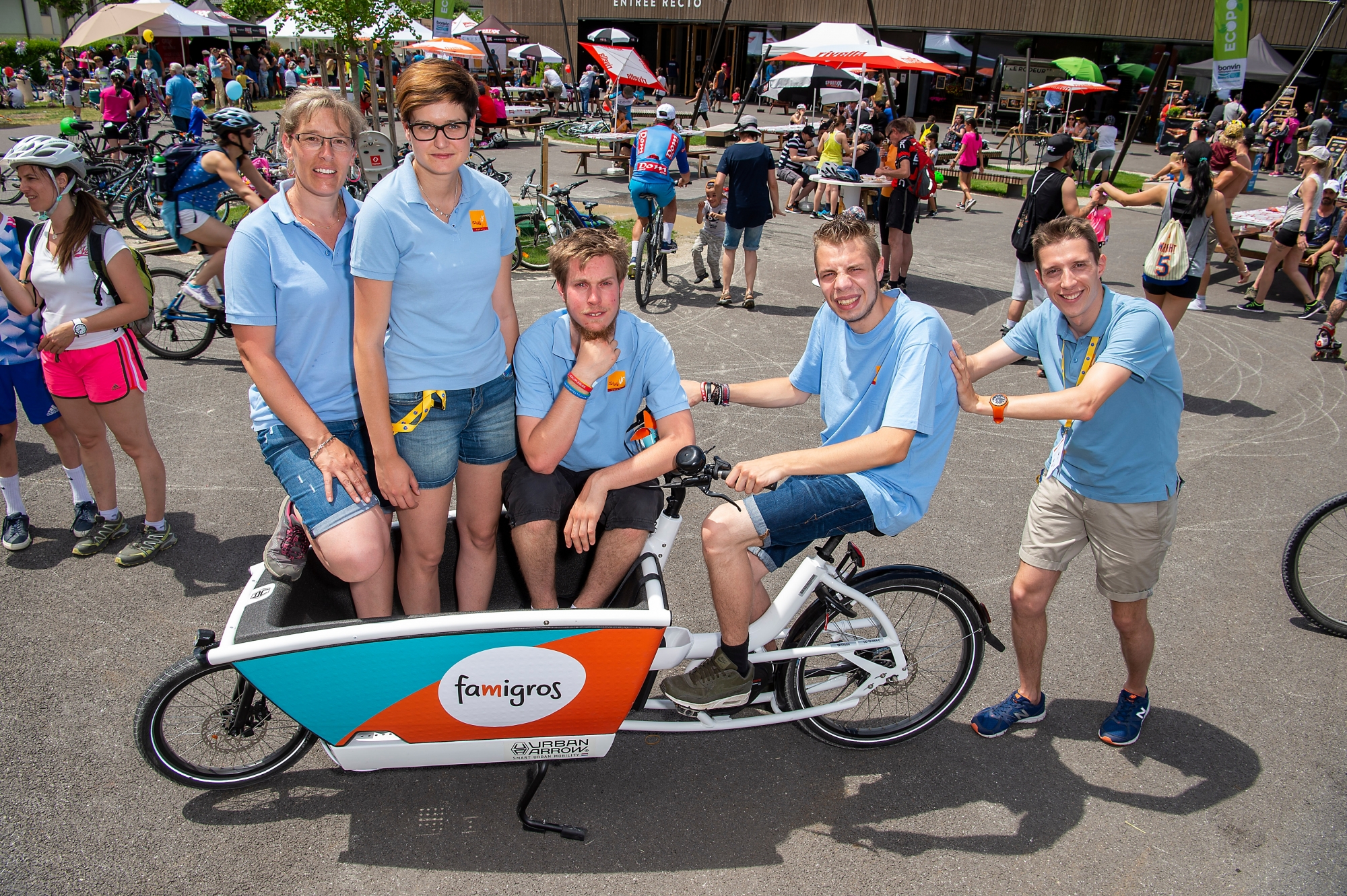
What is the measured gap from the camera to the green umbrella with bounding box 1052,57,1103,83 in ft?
75.0

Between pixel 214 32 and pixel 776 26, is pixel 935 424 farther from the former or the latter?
pixel 776 26

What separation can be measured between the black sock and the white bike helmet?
11.4ft

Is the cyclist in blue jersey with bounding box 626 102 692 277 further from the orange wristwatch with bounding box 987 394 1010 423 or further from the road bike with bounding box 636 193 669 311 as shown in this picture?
the orange wristwatch with bounding box 987 394 1010 423

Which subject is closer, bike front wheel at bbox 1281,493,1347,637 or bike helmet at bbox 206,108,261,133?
bike front wheel at bbox 1281,493,1347,637

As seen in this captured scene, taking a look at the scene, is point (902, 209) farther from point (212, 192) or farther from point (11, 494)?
point (11, 494)

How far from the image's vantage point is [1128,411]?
9.32 feet

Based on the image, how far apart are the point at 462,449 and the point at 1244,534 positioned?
176 inches

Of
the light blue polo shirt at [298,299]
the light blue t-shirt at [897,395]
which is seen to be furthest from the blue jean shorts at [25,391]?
the light blue t-shirt at [897,395]

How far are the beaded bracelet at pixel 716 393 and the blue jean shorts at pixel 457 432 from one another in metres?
0.68

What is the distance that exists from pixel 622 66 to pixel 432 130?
17008mm

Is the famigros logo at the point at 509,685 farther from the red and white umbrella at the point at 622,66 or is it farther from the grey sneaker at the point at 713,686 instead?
the red and white umbrella at the point at 622,66

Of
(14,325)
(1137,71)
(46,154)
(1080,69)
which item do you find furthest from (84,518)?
(1137,71)

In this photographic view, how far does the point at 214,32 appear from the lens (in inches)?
867

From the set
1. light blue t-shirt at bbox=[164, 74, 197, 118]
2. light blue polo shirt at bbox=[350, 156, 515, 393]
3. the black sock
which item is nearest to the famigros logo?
the black sock
